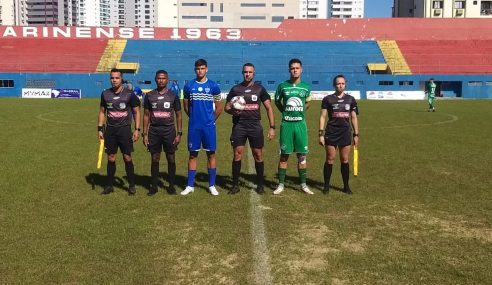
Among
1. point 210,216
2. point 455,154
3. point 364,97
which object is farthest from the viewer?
point 364,97

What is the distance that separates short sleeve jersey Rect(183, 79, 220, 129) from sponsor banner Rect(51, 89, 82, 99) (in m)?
39.7

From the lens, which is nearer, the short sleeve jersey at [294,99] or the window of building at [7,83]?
the short sleeve jersey at [294,99]

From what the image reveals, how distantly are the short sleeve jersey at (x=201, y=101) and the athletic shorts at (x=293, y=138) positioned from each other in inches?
48.7

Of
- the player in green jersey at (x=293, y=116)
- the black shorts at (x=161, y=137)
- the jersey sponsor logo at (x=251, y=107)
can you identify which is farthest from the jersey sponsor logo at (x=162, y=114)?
the player in green jersey at (x=293, y=116)

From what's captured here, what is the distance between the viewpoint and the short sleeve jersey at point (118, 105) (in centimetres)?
740

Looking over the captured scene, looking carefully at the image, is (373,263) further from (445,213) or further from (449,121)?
(449,121)

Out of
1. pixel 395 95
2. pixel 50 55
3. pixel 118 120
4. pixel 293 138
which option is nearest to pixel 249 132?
pixel 293 138

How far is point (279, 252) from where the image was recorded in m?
4.95

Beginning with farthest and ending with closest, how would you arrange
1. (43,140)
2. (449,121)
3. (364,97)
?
(364,97) < (449,121) < (43,140)

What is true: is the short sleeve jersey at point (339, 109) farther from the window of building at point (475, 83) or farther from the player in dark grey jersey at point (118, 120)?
the window of building at point (475, 83)

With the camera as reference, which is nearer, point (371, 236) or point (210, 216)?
point (371, 236)

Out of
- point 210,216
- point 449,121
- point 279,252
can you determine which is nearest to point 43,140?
point 210,216

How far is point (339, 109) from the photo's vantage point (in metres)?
7.64

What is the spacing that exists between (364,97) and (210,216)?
4103cm
